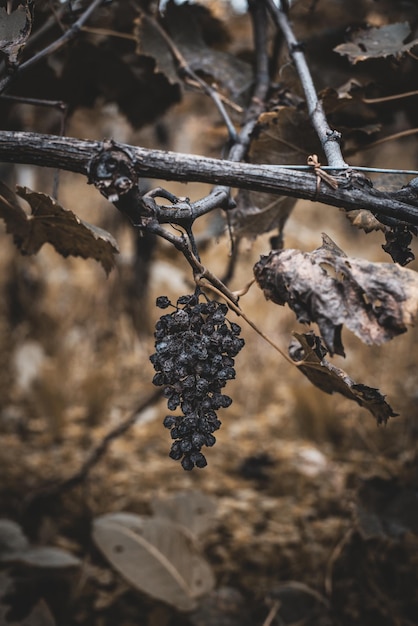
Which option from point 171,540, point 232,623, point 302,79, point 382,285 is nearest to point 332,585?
point 232,623

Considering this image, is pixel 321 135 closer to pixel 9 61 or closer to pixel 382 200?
pixel 382 200

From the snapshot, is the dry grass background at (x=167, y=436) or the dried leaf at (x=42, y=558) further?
the dry grass background at (x=167, y=436)

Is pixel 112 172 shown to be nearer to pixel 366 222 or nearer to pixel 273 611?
pixel 366 222

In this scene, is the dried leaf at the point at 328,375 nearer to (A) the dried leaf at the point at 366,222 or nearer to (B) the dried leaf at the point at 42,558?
(A) the dried leaf at the point at 366,222

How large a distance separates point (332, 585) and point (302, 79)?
1286 millimetres

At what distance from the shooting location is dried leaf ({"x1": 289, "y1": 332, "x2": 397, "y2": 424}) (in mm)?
639

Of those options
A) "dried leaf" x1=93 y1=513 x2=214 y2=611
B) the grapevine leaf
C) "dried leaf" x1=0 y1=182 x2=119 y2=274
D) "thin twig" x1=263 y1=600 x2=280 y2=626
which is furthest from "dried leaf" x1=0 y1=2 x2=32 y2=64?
"thin twig" x1=263 y1=600 x2=280 y2=626

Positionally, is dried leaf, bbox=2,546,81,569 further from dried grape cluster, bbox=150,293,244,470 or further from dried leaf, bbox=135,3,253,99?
dried leaf, bbox=135,3,253,99

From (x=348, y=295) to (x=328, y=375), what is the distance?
0.16 m

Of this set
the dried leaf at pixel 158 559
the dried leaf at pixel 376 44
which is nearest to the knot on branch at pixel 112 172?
the dried leaf at pixel 376 44

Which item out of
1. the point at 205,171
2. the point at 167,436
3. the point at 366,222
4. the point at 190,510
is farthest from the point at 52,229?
the point at 167,436

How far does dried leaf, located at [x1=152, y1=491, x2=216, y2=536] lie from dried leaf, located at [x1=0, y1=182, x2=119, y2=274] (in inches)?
33.9

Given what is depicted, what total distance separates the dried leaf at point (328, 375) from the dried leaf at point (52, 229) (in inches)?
12.9

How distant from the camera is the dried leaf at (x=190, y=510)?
141 cm
